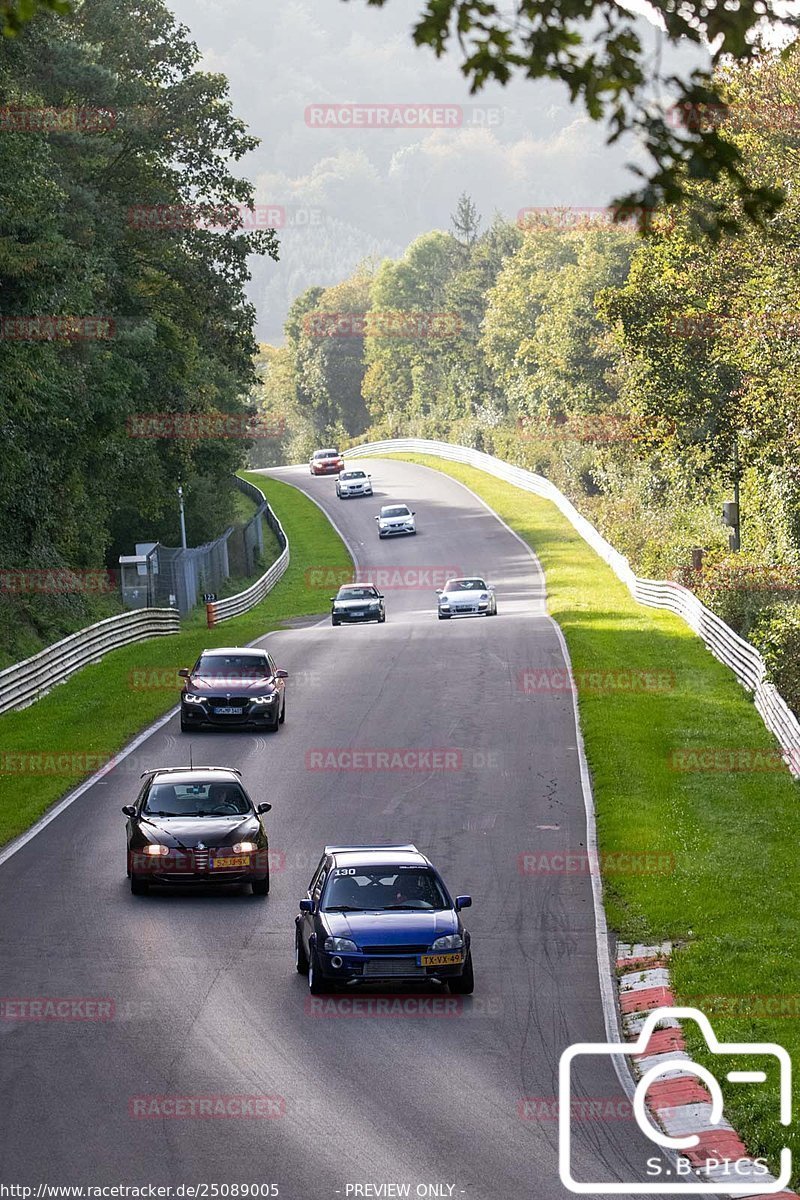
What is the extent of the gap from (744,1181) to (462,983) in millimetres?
5010

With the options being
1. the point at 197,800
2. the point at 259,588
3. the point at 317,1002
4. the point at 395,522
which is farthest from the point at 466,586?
the point at 317,1002

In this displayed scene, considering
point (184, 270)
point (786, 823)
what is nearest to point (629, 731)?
point (786, 823)

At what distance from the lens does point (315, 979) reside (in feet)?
50.3

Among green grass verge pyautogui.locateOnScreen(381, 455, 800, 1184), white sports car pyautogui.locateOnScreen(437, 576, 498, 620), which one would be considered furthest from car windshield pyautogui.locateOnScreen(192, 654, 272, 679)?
white sports car pyautogui.locateOnScreen(437, 576, 498, 620)

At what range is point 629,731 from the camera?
29.9 m

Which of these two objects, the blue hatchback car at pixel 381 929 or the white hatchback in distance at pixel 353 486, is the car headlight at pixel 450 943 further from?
the white hatchback in distance at pixel 353 486

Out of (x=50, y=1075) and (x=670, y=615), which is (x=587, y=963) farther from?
(x=670, y=615)

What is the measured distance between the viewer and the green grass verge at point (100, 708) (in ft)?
86.7

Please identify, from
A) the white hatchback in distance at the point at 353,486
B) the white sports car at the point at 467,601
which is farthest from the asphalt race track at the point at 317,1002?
the white hatchback in distance at the point at 353,486

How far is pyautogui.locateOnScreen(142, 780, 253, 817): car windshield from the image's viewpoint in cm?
2005

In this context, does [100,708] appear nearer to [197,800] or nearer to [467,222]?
[197,800]

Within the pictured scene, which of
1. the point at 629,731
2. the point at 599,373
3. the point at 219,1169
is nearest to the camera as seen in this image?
the point at 219,1169

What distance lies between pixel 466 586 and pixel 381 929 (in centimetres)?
3647

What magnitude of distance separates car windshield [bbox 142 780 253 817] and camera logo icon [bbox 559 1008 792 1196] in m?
7.06
